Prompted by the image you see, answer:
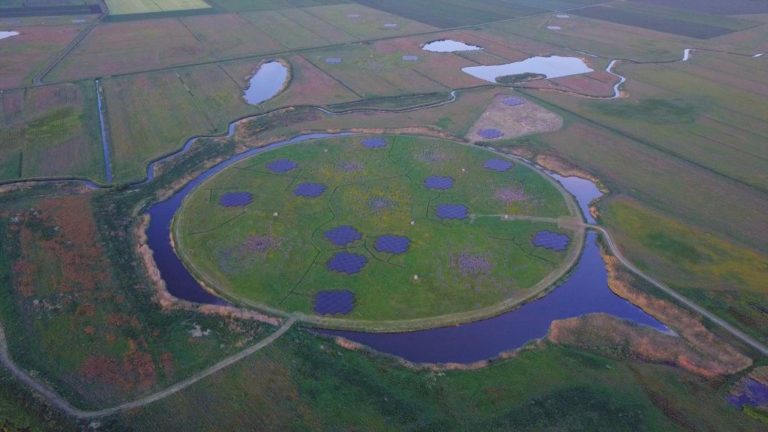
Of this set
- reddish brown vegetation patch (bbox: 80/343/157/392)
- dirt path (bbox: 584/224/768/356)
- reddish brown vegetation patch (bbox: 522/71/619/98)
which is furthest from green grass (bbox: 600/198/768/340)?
reddish brown vegetation patch (bbox: 80/343/157/392)

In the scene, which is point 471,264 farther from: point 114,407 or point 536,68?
point 536,68

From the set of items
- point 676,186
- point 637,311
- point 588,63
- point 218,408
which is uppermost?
point 588,63

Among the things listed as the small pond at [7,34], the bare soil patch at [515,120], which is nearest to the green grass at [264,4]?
the small pond at [7,34]

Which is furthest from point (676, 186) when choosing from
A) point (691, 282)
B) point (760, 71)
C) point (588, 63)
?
point (760, 71)

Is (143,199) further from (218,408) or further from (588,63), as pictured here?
(588,63)

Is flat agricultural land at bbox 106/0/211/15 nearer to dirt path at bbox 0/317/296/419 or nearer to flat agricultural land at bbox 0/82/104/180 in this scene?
flat agricultural land at bbox 0/82/104/180
